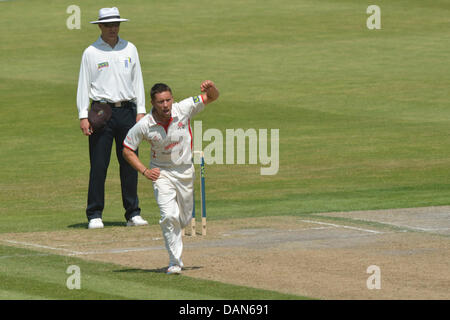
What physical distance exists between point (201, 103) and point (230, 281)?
7.09 ft

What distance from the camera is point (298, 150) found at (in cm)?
2536

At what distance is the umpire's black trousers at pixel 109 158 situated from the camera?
15406 millimetres

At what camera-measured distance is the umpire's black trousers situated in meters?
15.4

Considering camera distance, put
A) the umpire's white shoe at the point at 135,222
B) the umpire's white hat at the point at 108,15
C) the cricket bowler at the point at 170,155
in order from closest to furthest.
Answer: the cricket bowler at the point at 170,155 < the umpire's white hat at the point at 108,15 < the umpire's white shoe at the point at 135,222

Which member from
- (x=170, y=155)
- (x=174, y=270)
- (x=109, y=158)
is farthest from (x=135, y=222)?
(x=174, y=270)

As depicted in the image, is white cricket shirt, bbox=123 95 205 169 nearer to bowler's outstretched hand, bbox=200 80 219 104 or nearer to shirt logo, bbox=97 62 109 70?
bowler's outstretched hand, bbox=200 80 219 104

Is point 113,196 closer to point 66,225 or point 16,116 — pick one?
point 66,225

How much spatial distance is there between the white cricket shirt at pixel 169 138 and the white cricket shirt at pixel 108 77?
132 inches

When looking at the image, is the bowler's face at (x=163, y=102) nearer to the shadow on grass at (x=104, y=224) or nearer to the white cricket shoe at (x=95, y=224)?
the white cricket shoe at (x=95, y=224)

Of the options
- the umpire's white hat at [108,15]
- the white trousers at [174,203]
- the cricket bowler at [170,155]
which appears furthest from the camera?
the umpire's white hat at [108,15]

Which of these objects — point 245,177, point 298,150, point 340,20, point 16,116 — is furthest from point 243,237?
point 340,20

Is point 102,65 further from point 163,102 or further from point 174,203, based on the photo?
point 174,203

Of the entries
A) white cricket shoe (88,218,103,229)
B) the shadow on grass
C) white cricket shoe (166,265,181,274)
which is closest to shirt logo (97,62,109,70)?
white cricket shoe (88,218,103,229)

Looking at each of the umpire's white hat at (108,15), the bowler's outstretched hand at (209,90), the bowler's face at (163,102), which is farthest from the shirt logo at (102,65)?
the bowler's face at (163,102)
